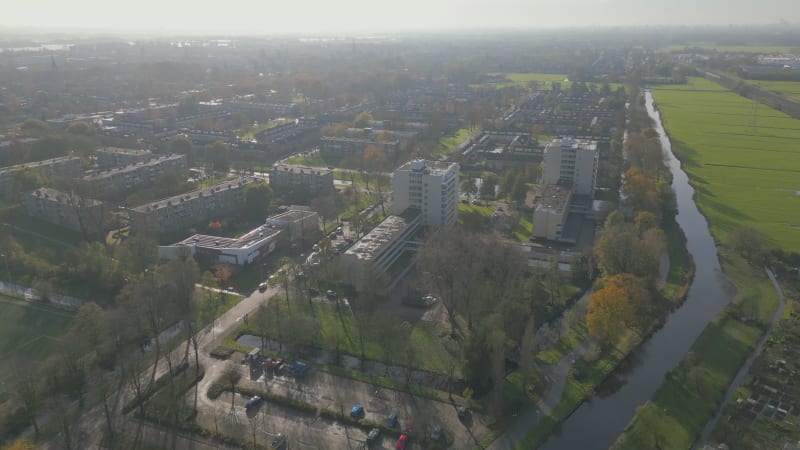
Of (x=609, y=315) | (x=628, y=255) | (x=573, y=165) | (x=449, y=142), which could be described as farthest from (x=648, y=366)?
(x=449, y=142)

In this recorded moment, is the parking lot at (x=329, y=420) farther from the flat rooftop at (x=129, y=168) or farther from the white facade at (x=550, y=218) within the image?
the flat rooftop at (x=129, y=168)

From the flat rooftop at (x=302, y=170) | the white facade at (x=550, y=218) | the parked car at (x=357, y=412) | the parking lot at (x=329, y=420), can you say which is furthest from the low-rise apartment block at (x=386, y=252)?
the flat rooftop at (x=302, y=170)

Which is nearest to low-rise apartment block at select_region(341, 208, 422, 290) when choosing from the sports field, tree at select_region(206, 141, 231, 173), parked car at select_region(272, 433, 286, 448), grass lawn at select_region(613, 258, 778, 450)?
parked car at select_region(272, 433, 286, 448)

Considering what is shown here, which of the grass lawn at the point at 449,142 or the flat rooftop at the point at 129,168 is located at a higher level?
the flat rooftop at the point at 129,168

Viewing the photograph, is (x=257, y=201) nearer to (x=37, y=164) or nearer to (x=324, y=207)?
(x=324, y=207)

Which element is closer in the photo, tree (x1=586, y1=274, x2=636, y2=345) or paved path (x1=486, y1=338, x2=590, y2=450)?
paved path (x1=486, y1=338, x2=590, y2=450)

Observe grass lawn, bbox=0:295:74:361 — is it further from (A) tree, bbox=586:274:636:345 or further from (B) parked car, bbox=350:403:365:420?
(A) tree, bbox=586:274:636:345
